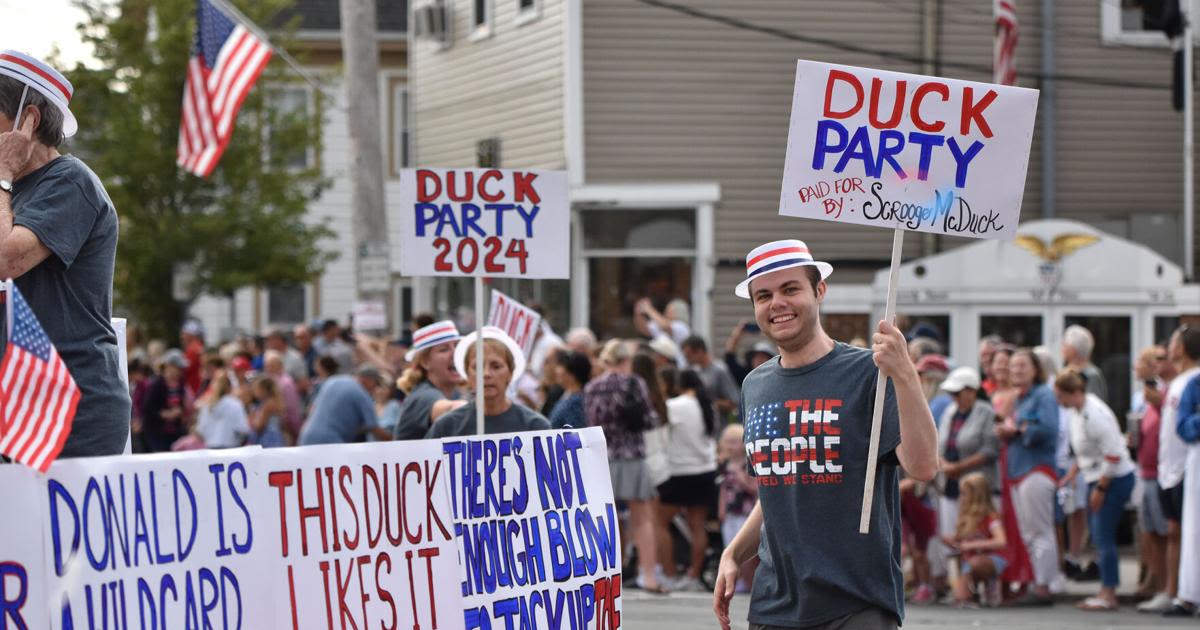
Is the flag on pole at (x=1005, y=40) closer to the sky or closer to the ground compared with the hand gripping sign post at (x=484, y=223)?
closer to the sky

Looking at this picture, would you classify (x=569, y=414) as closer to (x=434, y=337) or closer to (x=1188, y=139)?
(x=434, y=337)

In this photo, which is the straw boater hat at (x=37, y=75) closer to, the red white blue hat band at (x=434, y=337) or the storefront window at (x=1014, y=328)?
the red white blue hat band at (x=434, y=337)

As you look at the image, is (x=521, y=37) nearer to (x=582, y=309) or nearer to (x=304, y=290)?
(x=582, y=309)

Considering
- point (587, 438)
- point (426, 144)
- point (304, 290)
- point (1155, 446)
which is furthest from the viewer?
point (304, 290)

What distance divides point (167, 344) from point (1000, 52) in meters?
17.7

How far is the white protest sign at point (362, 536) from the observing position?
532 centimetres

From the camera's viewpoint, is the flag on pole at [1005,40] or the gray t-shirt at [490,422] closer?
the gray t-shirt at [490,422]

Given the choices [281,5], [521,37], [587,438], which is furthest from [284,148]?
[587,438]

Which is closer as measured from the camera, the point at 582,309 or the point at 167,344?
the point at 582,309

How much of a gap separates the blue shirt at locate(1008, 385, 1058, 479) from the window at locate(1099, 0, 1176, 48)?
411 inches

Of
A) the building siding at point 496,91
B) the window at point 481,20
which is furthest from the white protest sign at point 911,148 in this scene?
the window at point 481,20

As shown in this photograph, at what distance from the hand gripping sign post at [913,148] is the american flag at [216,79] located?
1319 centimetres

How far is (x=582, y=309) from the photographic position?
22.4 metres

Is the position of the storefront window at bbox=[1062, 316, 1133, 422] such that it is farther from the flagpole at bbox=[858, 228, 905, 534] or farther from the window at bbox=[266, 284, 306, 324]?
the window at bbox=[266, 284, 306, 324]
